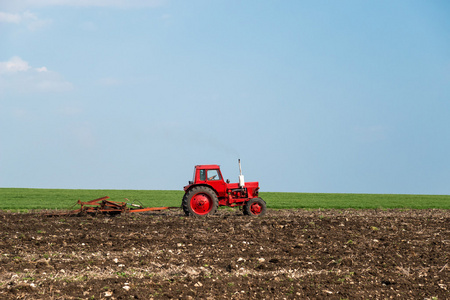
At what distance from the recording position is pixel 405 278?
8859 millimetres

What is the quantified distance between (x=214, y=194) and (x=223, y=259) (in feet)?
21.1

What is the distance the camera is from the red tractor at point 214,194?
1616 cm

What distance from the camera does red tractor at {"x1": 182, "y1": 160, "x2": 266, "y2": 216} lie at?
636 inches

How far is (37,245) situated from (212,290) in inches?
227

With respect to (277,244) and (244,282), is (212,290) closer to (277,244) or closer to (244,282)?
(244,282)

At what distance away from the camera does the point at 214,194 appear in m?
16.2

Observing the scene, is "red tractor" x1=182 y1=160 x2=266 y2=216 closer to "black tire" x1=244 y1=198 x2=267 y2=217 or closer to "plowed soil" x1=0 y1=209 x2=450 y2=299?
"black tire" x1=244 y1=198 x2=267 y2=217

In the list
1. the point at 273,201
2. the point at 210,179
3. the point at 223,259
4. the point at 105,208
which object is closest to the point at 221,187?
the point at 210,179

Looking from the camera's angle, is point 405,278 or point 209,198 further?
point 209,198

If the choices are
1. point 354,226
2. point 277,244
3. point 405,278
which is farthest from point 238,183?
point 405,278

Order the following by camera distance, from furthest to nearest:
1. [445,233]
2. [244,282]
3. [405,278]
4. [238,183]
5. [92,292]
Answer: [238,183]
[445,233]
[405,278]
[244,282]
[92,292]

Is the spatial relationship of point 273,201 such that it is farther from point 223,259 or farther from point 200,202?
point 223,259

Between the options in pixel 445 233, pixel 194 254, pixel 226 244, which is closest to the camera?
pixel 194 254

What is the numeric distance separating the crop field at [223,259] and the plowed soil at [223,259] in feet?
0.07
